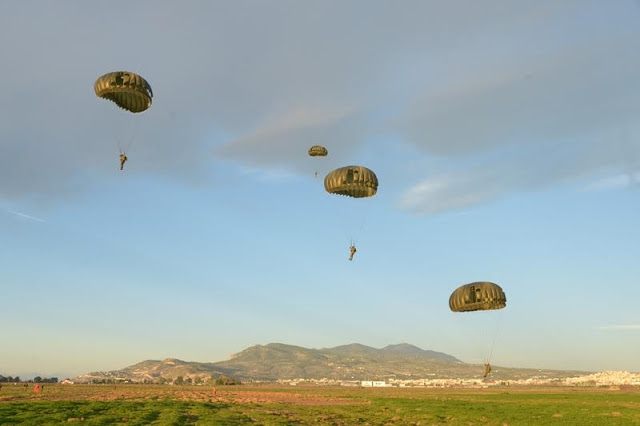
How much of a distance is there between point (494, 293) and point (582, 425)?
1483 centimetres

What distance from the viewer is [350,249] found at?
50.2 meters

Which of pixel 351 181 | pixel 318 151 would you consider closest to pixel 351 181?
pixel 351 181

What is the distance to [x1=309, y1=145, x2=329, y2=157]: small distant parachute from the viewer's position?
62438mm

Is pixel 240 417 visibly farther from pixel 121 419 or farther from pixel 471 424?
pixel 471 424

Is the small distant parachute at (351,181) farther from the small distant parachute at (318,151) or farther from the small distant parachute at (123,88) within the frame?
the small distant parachute at (123,88)

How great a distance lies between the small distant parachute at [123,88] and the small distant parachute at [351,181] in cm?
1767

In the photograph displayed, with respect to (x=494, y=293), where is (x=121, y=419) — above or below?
below

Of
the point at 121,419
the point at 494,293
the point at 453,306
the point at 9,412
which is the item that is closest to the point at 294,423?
the point at 121,419

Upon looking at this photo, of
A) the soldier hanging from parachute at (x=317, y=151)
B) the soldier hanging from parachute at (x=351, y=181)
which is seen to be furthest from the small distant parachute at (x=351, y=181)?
the soldier hanging from parachute at (x=317, y=151)

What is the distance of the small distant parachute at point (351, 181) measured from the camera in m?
49.6

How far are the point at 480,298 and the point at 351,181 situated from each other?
595 inches

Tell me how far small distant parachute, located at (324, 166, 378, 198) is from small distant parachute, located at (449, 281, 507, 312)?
41.3 feet

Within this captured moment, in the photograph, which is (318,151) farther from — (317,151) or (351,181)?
(351,181)

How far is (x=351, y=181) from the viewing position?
163 feet
